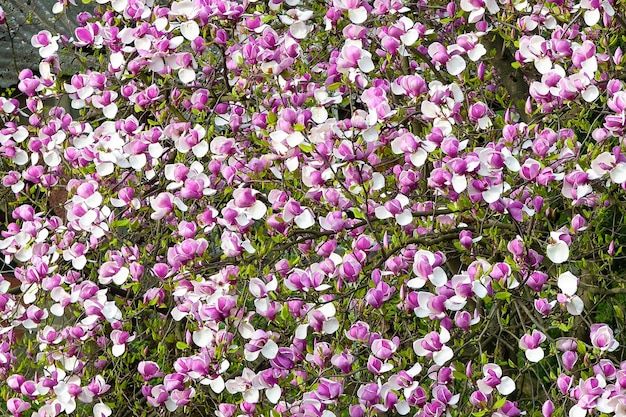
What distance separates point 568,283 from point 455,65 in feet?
2.55

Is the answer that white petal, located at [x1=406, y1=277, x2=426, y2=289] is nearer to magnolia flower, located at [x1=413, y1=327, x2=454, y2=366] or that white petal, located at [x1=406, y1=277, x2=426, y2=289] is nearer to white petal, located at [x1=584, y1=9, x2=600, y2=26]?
magnolia flower, located at [x1=413, y1=327, x2=454, y2=366]

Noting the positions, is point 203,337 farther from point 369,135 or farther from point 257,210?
point 369,135

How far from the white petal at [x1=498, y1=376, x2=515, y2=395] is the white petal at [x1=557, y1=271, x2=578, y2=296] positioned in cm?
26

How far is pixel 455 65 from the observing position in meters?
2.65

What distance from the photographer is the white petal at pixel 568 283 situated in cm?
220

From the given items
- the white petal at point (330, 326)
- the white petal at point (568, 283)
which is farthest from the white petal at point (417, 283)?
the white petal at point (568, 283)

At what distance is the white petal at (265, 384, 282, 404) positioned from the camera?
2.34m

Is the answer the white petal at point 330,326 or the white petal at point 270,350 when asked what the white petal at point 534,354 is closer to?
the white petal at point 330,326

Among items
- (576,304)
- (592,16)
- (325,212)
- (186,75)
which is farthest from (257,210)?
(592,16)

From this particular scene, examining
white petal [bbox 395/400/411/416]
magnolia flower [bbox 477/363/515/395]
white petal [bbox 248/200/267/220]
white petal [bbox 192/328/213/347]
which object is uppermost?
white petal [bbox 248/200/267/220]

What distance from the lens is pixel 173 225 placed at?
2932mm

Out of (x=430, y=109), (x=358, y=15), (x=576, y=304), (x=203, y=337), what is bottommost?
(x=203, y=337)

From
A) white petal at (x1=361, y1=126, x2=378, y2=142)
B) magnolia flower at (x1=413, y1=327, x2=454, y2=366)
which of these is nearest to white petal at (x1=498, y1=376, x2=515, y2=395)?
magnolia flower at (x1=413, y1=327, x2=454, y2=366)

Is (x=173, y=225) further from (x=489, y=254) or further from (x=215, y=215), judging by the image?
(x=489, y=254)
